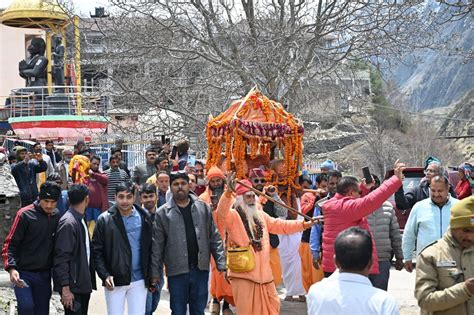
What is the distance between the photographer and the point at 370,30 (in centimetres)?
1398

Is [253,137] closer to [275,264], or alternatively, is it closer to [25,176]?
[275,264]

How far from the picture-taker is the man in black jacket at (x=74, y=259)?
8230mm

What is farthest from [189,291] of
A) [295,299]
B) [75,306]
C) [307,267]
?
[295,299]

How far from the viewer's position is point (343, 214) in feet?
28.8

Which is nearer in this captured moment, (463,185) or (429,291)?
(429,291)

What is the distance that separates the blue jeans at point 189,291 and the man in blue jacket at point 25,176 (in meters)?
6.02

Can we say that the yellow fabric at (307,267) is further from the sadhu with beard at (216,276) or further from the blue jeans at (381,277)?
the blue jeans at (381,277)

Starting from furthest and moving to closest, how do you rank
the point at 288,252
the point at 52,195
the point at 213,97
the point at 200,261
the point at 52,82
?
the point at 52,82
the point at 213,97
the point at 288,252
the point at 200,261
the point at 52,195

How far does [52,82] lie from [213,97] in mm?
23287

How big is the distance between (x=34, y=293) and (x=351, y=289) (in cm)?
441

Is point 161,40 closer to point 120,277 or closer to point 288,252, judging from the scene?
point 288,252

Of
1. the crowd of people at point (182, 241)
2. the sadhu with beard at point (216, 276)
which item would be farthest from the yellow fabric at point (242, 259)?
the sadhu with beard at point (216, 276)

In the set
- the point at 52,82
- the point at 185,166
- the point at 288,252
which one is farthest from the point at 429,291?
the point at 52,82

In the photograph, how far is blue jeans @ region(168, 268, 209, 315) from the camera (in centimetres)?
886
